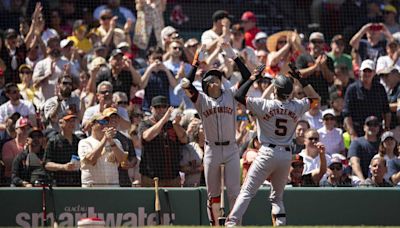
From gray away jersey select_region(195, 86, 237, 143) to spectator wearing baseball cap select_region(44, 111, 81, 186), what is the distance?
177 cm

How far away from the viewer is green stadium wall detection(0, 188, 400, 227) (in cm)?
1368

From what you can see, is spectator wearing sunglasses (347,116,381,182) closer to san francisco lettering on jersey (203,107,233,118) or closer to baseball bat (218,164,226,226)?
baseball bat (218,164,226,226)

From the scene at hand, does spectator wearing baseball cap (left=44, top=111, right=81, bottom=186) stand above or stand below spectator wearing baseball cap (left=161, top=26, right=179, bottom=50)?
below

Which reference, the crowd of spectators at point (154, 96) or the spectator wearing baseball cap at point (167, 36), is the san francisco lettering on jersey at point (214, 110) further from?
the spectator wearing baseball cap at point (167, 36)

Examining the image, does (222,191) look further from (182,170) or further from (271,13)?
(271,13)

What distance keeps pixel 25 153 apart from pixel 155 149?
1.61 metres

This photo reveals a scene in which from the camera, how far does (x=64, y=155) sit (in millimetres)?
14133

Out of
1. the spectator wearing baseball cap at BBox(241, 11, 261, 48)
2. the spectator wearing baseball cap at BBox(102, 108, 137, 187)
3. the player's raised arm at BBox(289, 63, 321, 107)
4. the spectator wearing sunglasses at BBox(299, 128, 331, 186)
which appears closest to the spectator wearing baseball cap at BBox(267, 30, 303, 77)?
the spectator wearing baseball cap at BBox(241, 11, 261, 48)

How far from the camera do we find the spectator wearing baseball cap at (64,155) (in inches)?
551

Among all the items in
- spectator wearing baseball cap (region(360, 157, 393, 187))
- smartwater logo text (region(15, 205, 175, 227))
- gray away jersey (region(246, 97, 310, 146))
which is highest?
gray away jersey (region(246, 97, 310, 146))

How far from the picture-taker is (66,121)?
1418cm

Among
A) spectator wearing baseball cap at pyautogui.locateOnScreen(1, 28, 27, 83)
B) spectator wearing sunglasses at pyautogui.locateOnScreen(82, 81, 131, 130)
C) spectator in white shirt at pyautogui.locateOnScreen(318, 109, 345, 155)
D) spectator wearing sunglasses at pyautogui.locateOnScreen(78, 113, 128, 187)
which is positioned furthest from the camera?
spectator wearing baseball cap at pyautogui.locateOnScreen(1, 28, 27, 83)

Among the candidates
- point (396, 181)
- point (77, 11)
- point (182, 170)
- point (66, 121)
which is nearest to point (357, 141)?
point (396, 181)

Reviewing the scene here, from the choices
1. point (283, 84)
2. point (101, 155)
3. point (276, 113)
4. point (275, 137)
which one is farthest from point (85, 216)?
point (283, 84)
